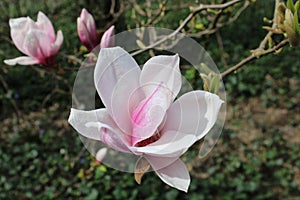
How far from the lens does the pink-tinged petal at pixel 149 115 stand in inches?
17.6

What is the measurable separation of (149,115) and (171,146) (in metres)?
0.04

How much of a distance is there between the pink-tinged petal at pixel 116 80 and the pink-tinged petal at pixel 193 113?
46 millimetres

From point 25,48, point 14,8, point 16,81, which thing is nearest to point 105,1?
point 16,81

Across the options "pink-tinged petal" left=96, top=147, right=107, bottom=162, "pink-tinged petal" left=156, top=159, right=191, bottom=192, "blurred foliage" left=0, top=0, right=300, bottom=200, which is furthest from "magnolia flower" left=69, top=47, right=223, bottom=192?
"blurred foliage" left=0, top=0, right=300, bottom=200

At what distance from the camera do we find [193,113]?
45 centimetres

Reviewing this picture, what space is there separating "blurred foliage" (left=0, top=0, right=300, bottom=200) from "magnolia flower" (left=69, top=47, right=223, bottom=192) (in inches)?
58.2

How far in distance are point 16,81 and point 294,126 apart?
1.95m

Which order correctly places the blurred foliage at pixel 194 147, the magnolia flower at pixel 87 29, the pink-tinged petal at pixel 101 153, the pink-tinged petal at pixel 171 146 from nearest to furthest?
the pink-tinged petal at pixel 171 146 → the magnolia flower at pixel 87 29 → the pink-tinged petal at pixel 101 153 → the blurred foliage at pixel 194 147

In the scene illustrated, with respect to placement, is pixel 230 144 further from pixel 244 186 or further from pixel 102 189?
pixel 102 189

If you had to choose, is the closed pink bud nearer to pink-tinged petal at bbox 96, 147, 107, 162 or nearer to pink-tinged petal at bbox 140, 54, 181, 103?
pink-tinged petal at bbox 96, 147, 107, 162

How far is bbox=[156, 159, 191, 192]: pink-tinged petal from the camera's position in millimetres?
446

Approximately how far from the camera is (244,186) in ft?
7.91

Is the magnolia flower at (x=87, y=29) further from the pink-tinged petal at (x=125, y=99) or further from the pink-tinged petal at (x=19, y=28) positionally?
the pink-tinged petal at (x=125, y=99)

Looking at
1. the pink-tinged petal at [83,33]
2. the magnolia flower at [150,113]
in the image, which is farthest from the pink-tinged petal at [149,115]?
the pink-tinged petal at [83,33]
